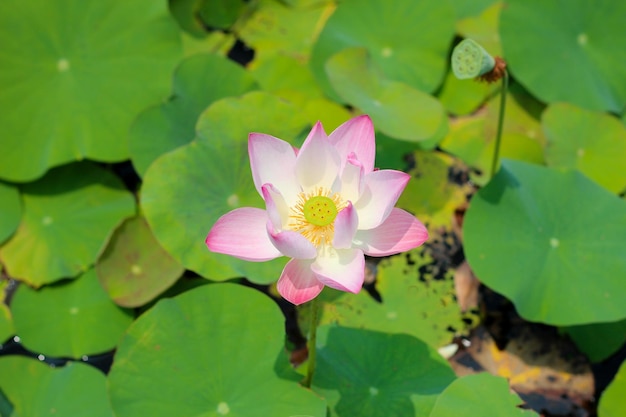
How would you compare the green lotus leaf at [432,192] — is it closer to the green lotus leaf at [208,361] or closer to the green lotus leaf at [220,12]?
the green lotus leaf at [208,361]

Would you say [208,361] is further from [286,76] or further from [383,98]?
[286,76]

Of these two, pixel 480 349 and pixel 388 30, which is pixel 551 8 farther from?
pixel 480 349

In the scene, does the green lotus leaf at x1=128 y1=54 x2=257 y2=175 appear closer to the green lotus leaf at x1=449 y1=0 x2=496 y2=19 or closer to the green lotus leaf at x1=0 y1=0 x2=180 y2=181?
the green lotus leaf at x1=0 y1=0 x2=180 y2=181

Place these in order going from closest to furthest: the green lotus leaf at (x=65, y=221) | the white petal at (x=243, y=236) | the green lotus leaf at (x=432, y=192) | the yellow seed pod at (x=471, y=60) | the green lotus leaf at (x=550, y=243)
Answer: the white petal at (x=243, y=236)
the yellow seed pod at (x=471, y=60)
the green lotus leaf at (x=550, y=243)
the green lotus leaf at (x=65, y=221)
the green lotus leaf at (x=432, y=192)

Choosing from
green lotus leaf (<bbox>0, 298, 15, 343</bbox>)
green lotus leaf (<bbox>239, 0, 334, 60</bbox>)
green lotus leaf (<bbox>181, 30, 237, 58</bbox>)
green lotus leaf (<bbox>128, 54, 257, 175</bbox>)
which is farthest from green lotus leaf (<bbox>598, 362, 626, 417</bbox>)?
green lotus leaf (<bbox>181, 30, 237, 58</bbox>)

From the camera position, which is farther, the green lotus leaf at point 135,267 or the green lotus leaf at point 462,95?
the green lotus leaf at point 462,95

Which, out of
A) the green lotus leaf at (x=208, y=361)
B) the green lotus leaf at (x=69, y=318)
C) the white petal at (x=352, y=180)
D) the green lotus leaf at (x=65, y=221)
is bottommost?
the green lotus leaf at (x=69, y=318)

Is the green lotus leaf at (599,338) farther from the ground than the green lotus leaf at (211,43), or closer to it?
closer to it

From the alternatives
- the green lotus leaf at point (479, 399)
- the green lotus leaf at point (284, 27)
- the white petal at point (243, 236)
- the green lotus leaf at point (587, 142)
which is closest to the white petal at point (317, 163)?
the white petal at point (243, 236)
